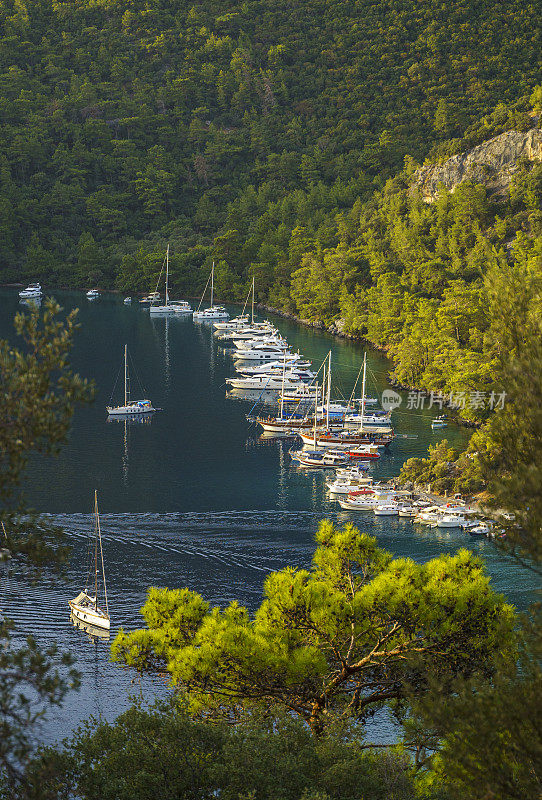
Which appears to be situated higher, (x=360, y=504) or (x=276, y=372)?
(x=276, y=372)

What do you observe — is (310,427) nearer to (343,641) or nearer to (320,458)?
(320,458)

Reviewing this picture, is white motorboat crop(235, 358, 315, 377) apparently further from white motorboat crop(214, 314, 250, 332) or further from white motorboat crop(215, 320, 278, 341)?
white motorboat crop(214, 314, 250, 332)

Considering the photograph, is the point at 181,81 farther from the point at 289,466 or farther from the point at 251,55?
the point at 289,466

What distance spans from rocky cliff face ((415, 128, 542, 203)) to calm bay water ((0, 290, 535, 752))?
2562 cm

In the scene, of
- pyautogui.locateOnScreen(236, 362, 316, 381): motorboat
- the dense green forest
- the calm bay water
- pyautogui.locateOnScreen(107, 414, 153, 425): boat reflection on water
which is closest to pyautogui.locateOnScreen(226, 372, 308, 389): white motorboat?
pyautogui.locateOnScreen(236, 362, 316, 381): motorboat

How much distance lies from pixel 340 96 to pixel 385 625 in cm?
11437

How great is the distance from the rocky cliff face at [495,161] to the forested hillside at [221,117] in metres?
5.30

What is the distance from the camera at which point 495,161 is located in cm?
8169

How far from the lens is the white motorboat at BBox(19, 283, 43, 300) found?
8912 cm

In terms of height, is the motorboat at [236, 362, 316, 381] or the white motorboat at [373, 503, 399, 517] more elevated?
the motorboat at [236, 362, 316, 381]

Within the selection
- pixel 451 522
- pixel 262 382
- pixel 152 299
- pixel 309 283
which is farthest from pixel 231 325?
pixel 451 522

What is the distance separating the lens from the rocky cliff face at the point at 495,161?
3140 inches

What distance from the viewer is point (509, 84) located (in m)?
116

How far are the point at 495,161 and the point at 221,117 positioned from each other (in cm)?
5231
